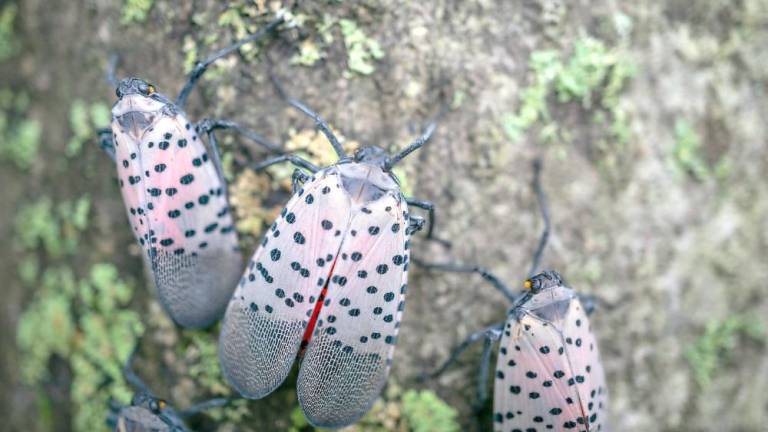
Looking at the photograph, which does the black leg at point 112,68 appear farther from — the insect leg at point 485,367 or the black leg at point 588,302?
the black leg at point 588,302

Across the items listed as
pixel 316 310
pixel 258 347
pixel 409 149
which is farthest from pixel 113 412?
pixel 409 149

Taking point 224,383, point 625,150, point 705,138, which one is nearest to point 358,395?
point 224,383

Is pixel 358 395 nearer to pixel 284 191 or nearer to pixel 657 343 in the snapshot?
pixel 284 191

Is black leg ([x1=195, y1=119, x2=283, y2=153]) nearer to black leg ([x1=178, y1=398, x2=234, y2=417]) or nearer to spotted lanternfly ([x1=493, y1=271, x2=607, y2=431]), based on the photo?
black leg ([x1=178, y1=398, x2=234, y2=417])

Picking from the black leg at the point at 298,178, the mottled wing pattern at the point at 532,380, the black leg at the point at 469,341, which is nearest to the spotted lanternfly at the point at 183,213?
the black leg at the point at 298,178

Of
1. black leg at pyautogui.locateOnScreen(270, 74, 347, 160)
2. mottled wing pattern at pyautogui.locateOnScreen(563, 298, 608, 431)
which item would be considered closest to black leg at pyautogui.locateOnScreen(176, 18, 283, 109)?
black leg at pyautogui.locateOnScreen(270, 74, 347, 160)

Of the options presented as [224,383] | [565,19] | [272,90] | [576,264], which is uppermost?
[565,19]

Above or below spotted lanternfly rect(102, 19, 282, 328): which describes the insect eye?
below
